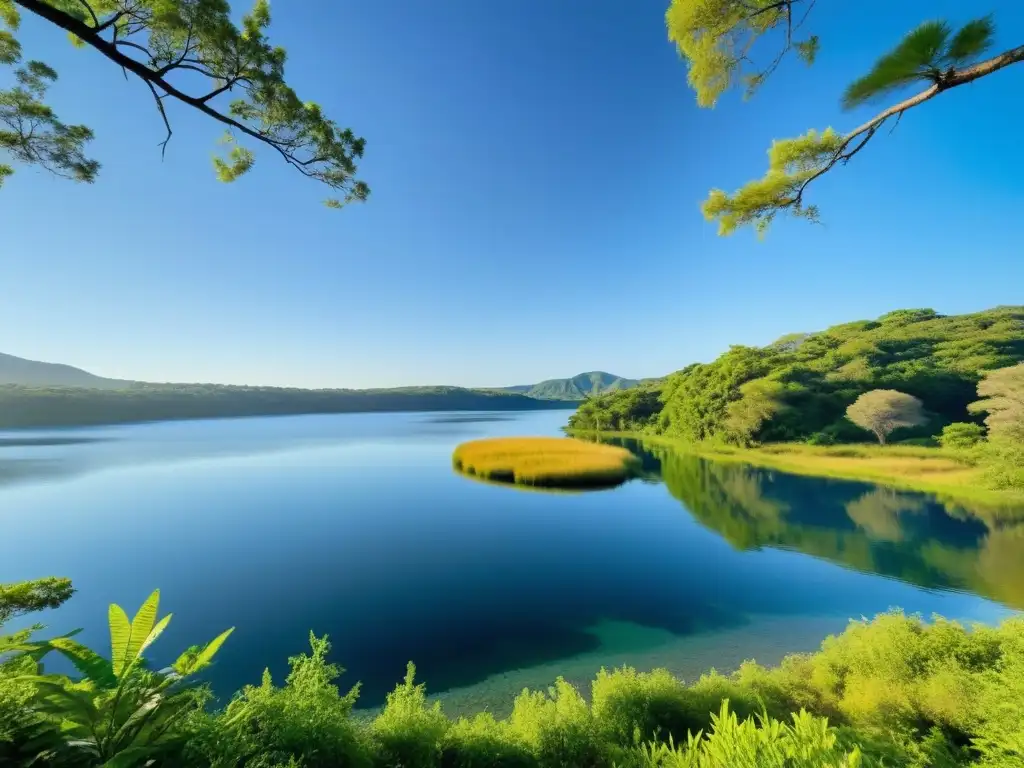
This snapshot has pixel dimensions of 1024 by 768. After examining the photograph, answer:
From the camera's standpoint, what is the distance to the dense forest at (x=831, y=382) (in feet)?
140

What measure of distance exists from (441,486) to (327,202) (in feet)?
76.4

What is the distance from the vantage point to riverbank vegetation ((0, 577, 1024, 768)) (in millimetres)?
2582

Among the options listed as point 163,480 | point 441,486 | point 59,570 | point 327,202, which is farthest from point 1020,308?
point 163,480

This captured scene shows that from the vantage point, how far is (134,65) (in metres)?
4.60

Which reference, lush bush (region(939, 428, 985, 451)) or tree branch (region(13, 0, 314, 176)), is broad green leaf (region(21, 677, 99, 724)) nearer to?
tree branch (region(13, 0, 314, 176))

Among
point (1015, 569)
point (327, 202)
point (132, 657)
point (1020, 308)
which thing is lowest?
point (1015, 569)

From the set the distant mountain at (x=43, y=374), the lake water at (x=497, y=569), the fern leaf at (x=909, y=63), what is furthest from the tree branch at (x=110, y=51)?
the distant mountain at (x=43, y=374)

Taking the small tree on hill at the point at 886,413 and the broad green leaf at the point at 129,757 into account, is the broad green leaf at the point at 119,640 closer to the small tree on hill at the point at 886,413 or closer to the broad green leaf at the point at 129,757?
the broad green leaf at the point at 129,757

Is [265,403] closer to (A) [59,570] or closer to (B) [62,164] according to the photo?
(A) [59,570]

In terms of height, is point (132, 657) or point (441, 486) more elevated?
point (132, 657)

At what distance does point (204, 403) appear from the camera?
5084 inches

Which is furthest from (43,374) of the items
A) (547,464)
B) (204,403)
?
(547,464)

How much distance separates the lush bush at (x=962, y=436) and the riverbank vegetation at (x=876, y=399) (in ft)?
0.21

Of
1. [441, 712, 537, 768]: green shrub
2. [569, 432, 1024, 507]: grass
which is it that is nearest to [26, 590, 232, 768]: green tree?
[441, 712, 537, 768]: green shrub
